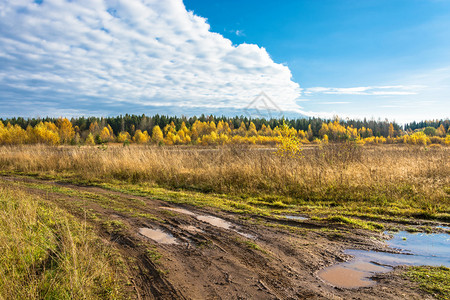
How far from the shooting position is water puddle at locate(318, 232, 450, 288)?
3592mm

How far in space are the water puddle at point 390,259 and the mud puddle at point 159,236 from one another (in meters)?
2.59

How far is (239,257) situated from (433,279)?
8.82 ft

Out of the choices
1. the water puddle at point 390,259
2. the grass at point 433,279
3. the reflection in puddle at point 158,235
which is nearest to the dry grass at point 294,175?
the water puddle at point 390,259

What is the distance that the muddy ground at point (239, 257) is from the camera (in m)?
3.11

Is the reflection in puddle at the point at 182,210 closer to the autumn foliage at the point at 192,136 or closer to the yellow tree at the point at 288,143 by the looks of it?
the yellow tree at the point at 288,143

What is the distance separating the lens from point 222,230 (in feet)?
17.3

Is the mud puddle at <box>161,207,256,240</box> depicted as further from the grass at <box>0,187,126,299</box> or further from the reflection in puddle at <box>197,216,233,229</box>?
the grass at <box>0,187,126,299</box>

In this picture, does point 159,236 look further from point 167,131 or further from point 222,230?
point 167,131

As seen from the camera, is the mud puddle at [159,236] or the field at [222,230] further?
the mud puddle at [159,236]

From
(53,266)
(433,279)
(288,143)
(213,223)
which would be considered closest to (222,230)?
(213,223)

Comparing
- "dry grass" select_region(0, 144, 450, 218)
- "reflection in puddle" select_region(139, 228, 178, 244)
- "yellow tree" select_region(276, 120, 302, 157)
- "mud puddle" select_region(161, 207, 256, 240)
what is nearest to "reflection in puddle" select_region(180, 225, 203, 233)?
"mud puddle" select_region(161, 207, 256, 240)

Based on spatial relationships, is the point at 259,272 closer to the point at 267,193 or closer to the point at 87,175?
the point at 267,193

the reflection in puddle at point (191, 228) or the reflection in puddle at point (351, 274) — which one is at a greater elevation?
the reflection in puddle at point (191, 228)

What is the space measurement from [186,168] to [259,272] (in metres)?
8.86
